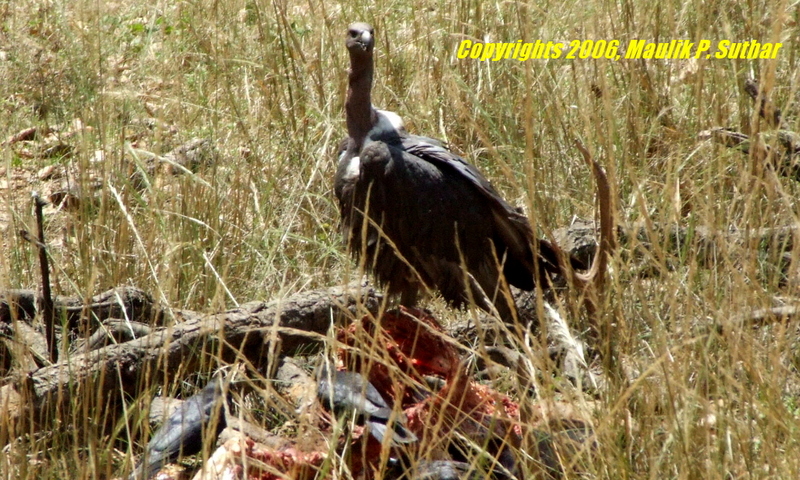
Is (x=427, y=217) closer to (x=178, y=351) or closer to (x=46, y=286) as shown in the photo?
(x=178, y=351)

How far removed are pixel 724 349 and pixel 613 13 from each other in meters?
2.43

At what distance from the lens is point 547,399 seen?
1783 mm

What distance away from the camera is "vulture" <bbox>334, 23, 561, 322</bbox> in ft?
10.5

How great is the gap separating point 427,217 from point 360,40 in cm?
72

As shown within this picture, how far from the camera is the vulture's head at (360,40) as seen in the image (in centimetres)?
336

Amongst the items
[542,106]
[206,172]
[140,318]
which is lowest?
[140,318]

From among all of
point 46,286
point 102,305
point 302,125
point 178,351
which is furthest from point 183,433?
point 302,125

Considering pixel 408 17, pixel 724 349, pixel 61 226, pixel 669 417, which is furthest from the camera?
pixel 408 17

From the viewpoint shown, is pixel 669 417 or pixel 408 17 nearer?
pixel 669 417

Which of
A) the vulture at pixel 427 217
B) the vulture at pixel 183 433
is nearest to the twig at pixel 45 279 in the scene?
the vulture at pixel 183 433

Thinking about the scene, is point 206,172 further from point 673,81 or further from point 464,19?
point 673,81

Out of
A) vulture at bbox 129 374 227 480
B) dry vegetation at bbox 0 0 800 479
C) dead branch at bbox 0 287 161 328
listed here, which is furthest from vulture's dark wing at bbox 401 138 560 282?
vulture at bbox 129 374 227 480

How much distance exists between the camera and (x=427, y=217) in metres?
3.28

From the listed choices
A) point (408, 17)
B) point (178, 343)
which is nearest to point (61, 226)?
point (178, 343)
